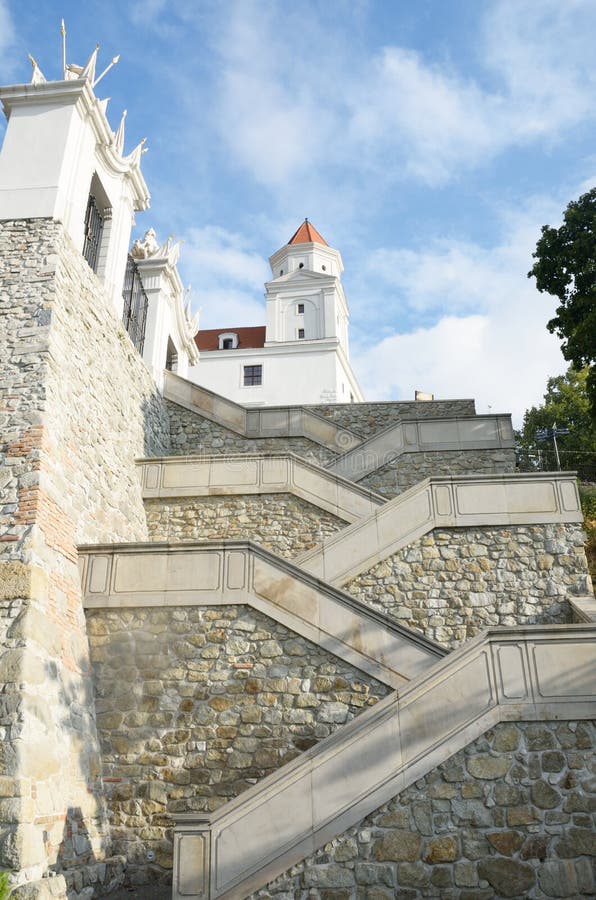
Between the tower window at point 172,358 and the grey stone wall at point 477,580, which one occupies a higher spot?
the tower window at point 172,358

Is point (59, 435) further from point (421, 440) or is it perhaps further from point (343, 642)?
point (421, 440)

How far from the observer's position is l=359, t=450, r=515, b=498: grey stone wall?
14.7 meters

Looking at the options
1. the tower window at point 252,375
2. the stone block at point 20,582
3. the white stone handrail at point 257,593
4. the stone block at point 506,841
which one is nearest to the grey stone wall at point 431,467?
the white stone handrail at point 257,593

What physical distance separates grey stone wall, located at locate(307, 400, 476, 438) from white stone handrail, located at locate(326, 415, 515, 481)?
237 centimetres

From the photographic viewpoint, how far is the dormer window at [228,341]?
44.6 meters

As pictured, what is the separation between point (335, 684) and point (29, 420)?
5277 millimetres

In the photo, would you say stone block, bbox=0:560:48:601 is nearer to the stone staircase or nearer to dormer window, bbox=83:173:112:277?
the stone staircase

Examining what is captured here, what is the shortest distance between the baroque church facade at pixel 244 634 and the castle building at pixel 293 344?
25.5 m

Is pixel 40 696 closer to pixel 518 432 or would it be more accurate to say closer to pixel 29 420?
pixel 29 420

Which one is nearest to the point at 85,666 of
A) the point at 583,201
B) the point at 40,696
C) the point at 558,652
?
the point at 40,696

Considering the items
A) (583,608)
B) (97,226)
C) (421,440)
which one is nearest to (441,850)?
(583,608)

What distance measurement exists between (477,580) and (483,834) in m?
4.41

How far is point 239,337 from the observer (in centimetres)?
4538

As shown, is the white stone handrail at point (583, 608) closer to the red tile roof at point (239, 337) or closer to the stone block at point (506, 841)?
the stone block at point (506, 841)
